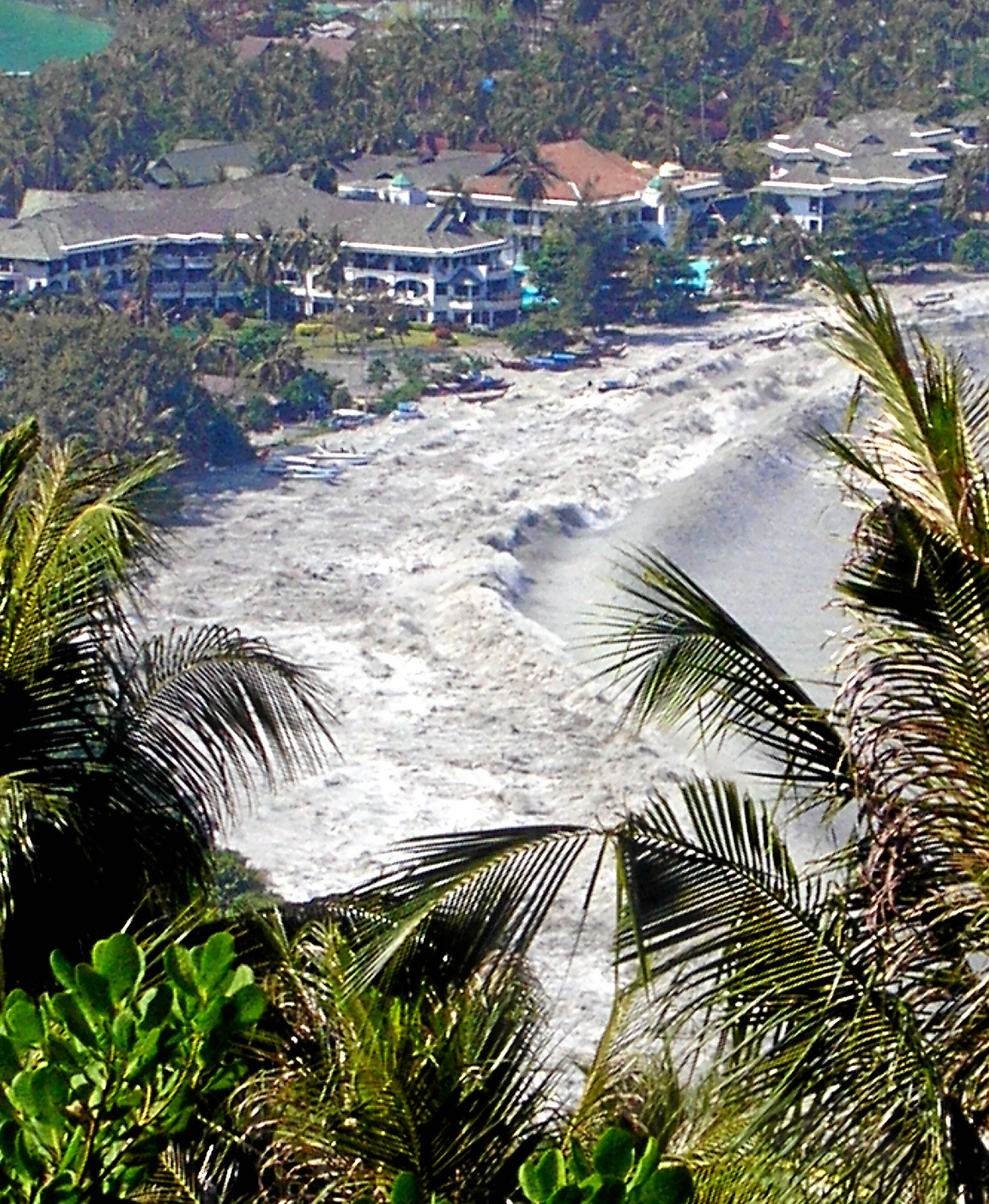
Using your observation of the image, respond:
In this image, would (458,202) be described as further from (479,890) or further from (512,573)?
(479,890)

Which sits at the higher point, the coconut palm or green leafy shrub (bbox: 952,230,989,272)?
the coconut palm

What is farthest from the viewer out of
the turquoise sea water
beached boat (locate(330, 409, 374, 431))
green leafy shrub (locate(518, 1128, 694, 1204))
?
the turquoise sea water

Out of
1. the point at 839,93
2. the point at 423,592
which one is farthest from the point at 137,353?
the point at 839,93

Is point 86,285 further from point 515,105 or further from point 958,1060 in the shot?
point 958,1060

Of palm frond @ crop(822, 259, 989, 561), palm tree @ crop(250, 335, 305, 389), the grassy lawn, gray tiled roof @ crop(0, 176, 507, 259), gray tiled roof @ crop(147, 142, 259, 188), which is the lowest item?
the grassy lawn

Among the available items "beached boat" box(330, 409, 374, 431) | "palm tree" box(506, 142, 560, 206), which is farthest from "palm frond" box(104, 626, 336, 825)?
"palm tree" box(506, 142, 560, 206)

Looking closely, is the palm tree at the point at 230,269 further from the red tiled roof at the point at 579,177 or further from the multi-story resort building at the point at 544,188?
the red tiled roof at the point at 579,177

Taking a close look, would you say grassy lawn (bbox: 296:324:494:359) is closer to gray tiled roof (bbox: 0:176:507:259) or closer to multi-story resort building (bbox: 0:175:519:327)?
multi-story resort building (bbox: 0:175:519:327)
